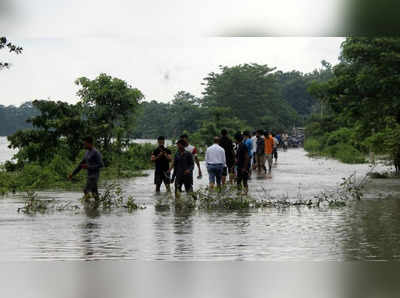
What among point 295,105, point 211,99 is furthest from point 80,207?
point 295,105

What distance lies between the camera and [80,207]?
→ 1697 centimetres

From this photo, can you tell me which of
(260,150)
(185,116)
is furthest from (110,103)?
(185,116)

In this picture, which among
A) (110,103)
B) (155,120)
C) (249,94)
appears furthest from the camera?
(155,120)

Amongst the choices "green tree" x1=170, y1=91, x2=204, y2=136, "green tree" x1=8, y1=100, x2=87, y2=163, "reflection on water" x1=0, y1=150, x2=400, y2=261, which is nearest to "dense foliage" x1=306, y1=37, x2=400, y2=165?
"reflection on water" x1=0, y1=150, x2=400, y2=261

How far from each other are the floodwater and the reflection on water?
0.04ft

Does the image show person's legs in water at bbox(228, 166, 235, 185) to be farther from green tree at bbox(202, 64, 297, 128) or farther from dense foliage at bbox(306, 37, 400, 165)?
green tree at bbox(202, 64, 297, 128)

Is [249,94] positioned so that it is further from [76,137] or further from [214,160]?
[214,160]

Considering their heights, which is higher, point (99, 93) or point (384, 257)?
point (99, 93)

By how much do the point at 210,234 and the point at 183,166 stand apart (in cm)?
605

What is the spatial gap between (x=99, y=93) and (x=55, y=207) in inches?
703

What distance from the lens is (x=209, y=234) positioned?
38.9 feet

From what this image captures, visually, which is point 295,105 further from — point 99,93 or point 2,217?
point 2,217

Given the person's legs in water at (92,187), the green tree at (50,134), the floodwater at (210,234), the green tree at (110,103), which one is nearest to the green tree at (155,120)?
the green tree at (110,103)

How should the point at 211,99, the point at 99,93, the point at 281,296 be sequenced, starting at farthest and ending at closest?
the point at 211,99 < the point at 99,93 < the point at 281,296
